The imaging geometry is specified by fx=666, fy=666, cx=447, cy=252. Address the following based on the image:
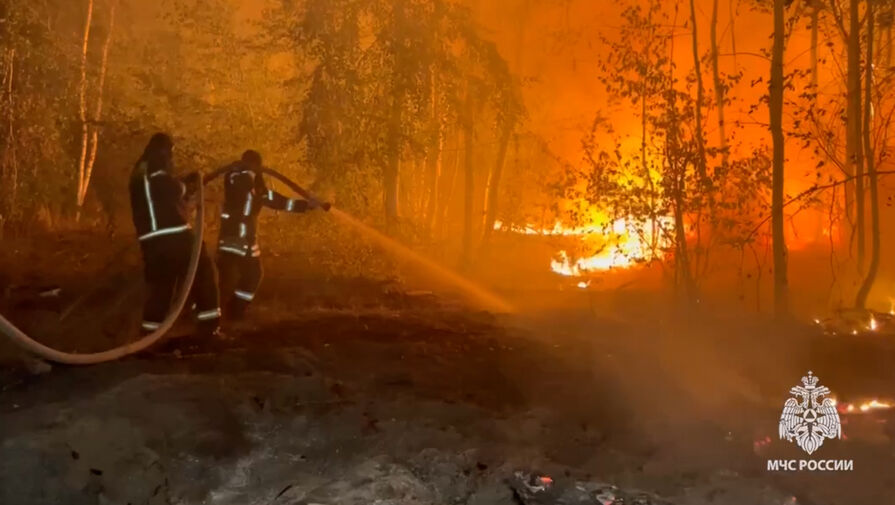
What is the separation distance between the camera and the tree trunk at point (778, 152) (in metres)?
8.80

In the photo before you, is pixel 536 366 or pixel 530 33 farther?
pixel 530 33

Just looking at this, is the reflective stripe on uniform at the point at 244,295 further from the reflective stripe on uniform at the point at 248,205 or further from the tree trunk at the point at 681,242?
the tree trunk at the point at 681,242

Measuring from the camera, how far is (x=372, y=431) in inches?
169

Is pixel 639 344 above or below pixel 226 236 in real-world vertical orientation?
below

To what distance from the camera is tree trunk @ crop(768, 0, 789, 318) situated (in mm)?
8797

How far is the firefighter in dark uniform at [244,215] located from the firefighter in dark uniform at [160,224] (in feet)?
1.82

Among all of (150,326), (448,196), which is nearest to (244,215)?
(150,326)

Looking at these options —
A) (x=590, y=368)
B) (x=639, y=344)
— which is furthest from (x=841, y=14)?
(x=590, y=368)

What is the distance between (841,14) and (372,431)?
381 inches

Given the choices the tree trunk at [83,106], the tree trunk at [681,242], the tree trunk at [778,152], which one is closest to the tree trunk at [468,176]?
the tree trunk at [681,242]

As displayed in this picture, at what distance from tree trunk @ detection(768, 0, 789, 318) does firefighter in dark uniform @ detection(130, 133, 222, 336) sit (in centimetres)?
739

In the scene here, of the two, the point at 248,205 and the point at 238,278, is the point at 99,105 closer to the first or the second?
the point at 238,278

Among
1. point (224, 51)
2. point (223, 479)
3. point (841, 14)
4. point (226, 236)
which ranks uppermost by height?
point (224, 51)

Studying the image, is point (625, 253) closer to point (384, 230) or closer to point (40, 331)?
→ point (384, 230)
